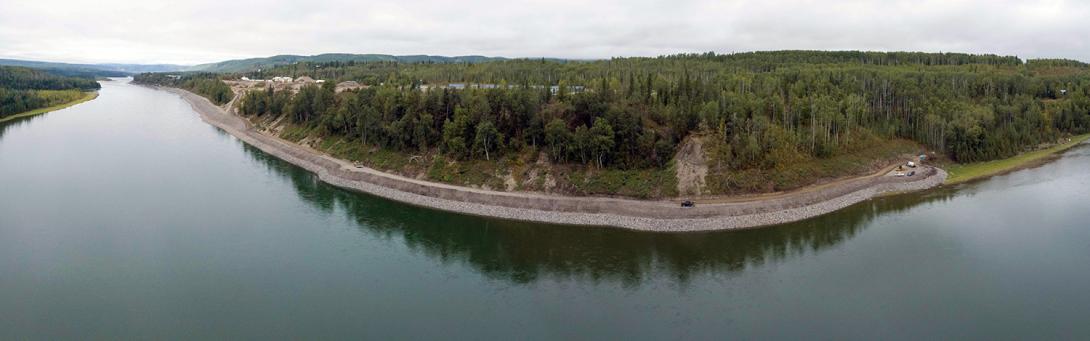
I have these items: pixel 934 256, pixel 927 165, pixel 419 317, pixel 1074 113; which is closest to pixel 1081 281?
pixel 934 256

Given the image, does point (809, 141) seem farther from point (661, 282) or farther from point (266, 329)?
point (266, 329)

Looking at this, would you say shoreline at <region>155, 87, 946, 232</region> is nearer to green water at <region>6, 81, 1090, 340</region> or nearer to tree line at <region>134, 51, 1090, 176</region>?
green water at <region>6, 81, 1090, 340</region>

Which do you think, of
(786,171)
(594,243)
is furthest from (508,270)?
(786,171)

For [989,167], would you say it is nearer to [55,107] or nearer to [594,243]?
[594,243]

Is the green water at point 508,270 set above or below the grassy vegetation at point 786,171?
below

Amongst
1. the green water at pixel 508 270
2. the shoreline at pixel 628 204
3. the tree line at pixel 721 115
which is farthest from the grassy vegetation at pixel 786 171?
the green water at pixel 508 270

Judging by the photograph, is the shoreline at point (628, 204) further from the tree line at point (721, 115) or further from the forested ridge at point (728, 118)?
the tree line at point (721, 115)
